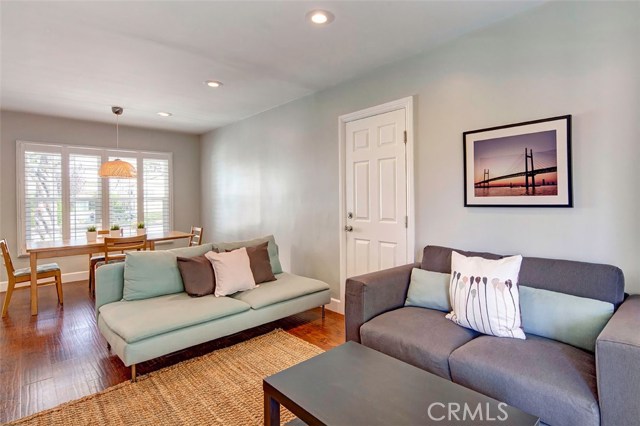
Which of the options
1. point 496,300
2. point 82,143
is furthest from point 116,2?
point 82,143

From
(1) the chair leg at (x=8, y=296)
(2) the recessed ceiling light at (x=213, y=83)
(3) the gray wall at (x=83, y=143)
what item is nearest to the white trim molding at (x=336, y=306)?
(2) the recessed ceiling light at (x=213, y=83)

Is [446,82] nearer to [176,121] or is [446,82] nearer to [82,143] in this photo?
[176,121]

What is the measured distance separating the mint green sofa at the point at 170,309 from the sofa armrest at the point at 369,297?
863 millimetres

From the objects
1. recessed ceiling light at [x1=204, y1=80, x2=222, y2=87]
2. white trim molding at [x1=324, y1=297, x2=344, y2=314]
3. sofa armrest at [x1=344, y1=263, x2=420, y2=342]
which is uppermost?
recessed ceiling light at [x1=204, y1=80, x2=222, y2=87]

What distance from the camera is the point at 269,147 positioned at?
4.60 metres

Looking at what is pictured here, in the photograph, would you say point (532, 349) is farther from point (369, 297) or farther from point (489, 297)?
point (369, 297)

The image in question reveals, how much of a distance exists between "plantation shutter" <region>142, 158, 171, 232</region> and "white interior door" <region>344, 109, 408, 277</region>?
12.6 feet

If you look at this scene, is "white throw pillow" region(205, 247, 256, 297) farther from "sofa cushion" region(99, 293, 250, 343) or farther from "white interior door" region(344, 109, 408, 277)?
"white interior door" region(344, 109, 408, 277)

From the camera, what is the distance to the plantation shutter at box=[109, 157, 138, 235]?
537cm

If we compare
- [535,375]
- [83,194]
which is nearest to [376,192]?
[535,375]

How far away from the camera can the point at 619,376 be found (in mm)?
1303

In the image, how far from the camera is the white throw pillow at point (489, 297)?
188 cm

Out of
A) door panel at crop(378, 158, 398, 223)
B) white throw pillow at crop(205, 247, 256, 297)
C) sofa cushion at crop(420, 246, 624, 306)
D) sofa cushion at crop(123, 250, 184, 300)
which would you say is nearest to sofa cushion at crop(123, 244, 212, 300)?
sofa cushion at crop(123, 250, 184, 300)

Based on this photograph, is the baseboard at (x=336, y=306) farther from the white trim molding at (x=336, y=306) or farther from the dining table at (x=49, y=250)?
the dining table at (x=49, y=250)
